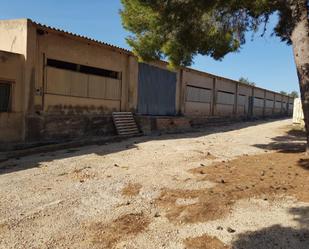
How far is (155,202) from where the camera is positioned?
650 cm

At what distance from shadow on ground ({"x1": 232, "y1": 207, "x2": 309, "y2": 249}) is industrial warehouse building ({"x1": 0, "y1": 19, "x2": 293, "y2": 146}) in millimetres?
9180

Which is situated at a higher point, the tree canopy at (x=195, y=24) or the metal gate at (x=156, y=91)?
the tree canopy at (x=195, y=24)

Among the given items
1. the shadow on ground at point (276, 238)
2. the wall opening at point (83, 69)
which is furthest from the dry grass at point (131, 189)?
the wall opening at point (83, 69)

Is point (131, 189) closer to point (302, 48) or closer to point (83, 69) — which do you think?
point (302, 48)

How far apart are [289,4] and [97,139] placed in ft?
28.0

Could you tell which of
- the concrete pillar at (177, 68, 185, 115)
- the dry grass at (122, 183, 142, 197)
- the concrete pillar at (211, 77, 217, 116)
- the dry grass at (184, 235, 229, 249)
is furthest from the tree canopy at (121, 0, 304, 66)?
the concrete pillar at (211, 77, 217, 116)

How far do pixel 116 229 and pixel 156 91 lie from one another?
49.3 feet

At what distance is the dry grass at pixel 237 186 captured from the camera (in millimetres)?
5961

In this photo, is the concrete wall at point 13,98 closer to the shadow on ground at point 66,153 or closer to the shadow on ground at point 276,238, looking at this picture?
the shadow on ground at point 66,153

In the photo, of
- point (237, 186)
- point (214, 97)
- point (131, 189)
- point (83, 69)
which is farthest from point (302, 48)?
point (214, 97)

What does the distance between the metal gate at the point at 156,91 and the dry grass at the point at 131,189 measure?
35.9 feet

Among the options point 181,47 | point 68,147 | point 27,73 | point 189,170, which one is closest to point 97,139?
point 68,147

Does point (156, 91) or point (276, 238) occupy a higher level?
point (156, 91)

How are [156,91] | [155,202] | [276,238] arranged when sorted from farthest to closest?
[156,91], [155,202], [276,238]
